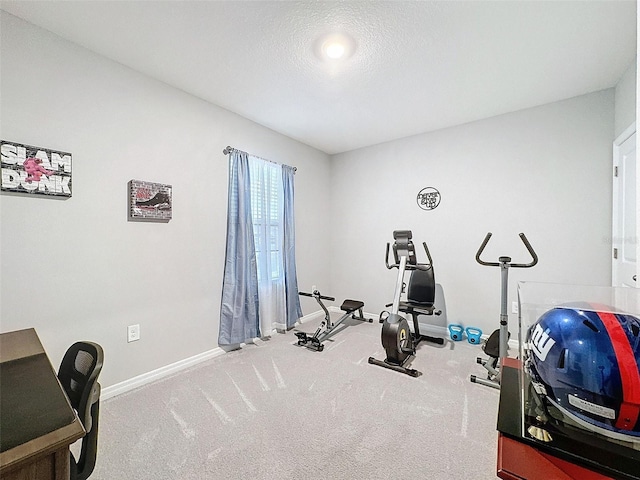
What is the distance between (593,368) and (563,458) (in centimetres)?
18

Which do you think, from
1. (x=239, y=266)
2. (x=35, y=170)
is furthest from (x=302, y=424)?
(x=35, y=170)

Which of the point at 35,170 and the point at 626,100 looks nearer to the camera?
the point at 35,170

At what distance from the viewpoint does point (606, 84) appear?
244 centimetres

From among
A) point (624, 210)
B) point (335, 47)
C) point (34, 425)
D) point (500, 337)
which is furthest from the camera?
point (624, 210)

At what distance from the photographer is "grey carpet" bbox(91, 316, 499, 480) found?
1.45 meters

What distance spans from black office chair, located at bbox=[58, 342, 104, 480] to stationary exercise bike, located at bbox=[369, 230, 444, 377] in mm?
2110

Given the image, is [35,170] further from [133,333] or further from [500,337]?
[500,337]

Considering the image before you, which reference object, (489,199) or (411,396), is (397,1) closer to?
(489,199)

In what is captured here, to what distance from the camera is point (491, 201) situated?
10.3ft

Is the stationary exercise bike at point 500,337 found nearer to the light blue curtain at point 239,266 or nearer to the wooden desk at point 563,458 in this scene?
the wooden desk at point 563,458

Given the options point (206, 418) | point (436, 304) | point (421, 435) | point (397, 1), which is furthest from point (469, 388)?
point (397, 1)

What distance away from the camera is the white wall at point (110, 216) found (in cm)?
174

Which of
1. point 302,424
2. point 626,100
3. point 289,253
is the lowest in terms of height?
point 302,424

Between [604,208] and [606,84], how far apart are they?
1.11 meters
